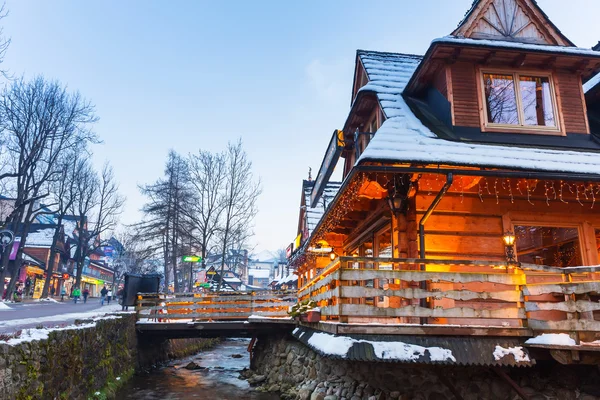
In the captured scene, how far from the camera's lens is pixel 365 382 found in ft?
27.2

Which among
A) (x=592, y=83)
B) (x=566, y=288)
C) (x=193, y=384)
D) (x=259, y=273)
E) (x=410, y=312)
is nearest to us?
(x=566, y=288)

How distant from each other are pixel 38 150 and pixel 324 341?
27.1 m

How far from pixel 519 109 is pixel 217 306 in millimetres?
13524

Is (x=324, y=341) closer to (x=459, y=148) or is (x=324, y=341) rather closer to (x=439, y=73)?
(x=459, y=148)

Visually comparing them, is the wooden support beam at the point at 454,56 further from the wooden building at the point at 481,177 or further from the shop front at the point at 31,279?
the shop front at the point at 31,279

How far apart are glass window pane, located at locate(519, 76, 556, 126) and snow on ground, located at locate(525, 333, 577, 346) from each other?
542cm

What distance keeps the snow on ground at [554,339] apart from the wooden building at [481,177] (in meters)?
0.18

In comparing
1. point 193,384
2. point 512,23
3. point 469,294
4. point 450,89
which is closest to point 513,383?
point 469,294

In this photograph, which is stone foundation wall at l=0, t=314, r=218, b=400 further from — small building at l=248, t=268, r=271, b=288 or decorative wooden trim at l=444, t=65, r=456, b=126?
small building at l=248, t=268, r=271, b=288

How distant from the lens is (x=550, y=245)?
38.1 ft

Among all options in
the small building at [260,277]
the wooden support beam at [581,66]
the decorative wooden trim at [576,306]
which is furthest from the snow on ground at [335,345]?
the small building at [260,277]

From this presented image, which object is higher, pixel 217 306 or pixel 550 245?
pixel 550 245

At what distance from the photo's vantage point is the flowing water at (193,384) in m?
13.2

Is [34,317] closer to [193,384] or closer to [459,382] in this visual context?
[193,384]
